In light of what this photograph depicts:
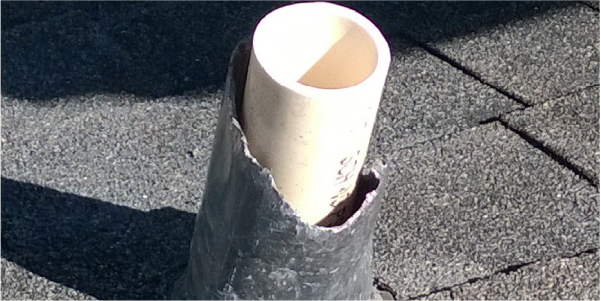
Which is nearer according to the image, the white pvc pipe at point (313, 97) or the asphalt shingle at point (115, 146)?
the white pvc pipe at point (313, 97)

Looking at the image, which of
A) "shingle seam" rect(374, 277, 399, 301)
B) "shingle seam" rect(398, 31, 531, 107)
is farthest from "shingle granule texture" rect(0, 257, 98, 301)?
"shingle seam" rect(398, 31, 531, 107)

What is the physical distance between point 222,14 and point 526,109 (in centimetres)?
105

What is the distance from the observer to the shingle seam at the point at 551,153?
229 centimetres

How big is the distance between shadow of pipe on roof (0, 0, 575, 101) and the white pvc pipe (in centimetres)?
110

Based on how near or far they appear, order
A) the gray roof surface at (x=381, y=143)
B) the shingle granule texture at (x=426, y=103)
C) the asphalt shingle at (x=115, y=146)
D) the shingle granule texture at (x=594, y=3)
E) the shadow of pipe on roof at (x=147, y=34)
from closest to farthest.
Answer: the gray roof surface at (x=381, y=143), the asphalt shingle at (x=115, y=146), the shingle granule texture at (x=426, y=103), the shadow of pipe on roof at (x=147, y=34), the shingle granule texture at (x=594, y=3)

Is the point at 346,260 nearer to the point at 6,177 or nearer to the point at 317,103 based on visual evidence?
the point at 317,103

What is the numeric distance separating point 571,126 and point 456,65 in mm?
425

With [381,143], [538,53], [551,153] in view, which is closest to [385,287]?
[381,143]

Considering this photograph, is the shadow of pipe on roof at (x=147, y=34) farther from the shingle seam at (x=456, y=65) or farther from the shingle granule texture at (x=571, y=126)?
the shingle granule texture at (x=571, y=126)

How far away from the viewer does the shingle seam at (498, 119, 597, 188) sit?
2.29 m

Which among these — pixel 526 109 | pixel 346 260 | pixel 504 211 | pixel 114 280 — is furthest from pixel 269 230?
pixel 526 109

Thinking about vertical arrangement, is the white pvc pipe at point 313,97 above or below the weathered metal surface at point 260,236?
above

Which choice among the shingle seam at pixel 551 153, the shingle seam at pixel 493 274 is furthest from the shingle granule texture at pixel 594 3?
the shingle seam at pixel 493 274

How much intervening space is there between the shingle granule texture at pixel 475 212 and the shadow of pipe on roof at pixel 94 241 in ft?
1.65
